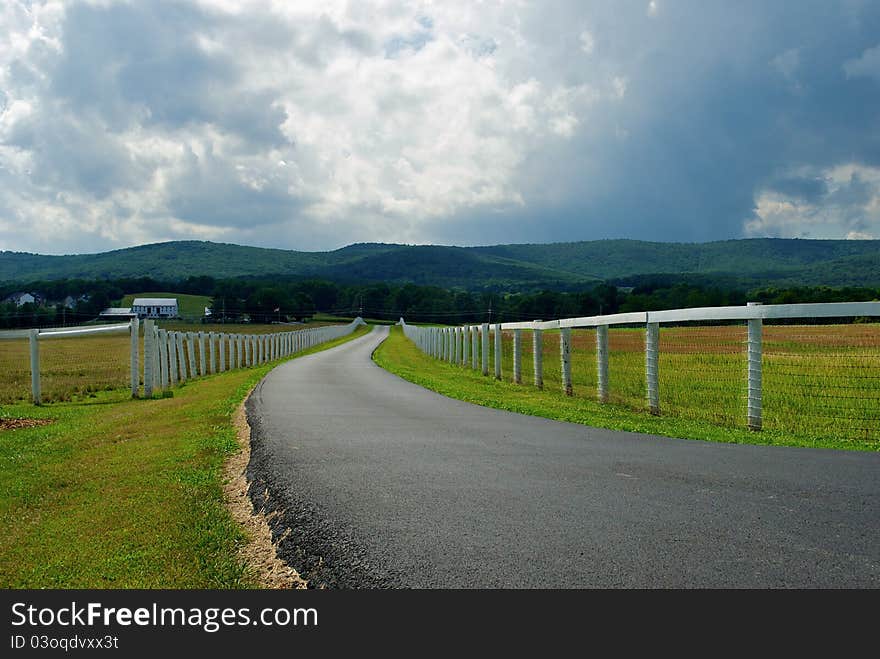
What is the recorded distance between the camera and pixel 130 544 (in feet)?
17.6

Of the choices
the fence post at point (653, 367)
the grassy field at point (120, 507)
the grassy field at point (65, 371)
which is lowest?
the grassy field at point (65, 371)

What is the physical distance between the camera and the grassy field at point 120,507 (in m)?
4.79

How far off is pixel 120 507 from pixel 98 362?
22.6 meters

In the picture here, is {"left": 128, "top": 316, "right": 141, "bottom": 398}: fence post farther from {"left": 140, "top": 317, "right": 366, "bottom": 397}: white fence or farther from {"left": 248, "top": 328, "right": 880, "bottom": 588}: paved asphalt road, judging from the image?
{"left": 248, "top": 328, "right": 880, "bottom": 588}: paved asphalt road

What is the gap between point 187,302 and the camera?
486 feet

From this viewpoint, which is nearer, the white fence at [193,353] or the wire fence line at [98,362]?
the wire fence line at [98,362]

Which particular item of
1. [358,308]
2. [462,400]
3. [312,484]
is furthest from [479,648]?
[358,308]

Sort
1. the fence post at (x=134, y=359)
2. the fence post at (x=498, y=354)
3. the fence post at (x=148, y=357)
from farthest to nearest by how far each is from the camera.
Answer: the fence post at (x=498, y=354) → the fence post at (x=148, y=357) → the fence post at (x=134, y=359)

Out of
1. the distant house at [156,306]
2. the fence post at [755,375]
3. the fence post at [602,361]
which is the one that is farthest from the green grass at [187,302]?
the fence post at [755,375]

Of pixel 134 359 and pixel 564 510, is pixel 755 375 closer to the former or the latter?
pixel 564 510

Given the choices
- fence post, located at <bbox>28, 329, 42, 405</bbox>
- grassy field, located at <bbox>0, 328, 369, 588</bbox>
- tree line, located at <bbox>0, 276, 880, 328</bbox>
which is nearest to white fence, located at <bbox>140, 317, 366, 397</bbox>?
fence post, located at <bbox>28, 329, 42, 405</bbox>

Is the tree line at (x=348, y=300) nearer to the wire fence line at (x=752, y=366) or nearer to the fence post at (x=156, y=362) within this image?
the fence post at (x=156, y=362)

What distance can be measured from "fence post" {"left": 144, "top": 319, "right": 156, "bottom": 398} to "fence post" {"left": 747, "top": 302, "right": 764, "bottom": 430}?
14.8 m

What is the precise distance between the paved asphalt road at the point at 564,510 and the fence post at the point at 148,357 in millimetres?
10911
